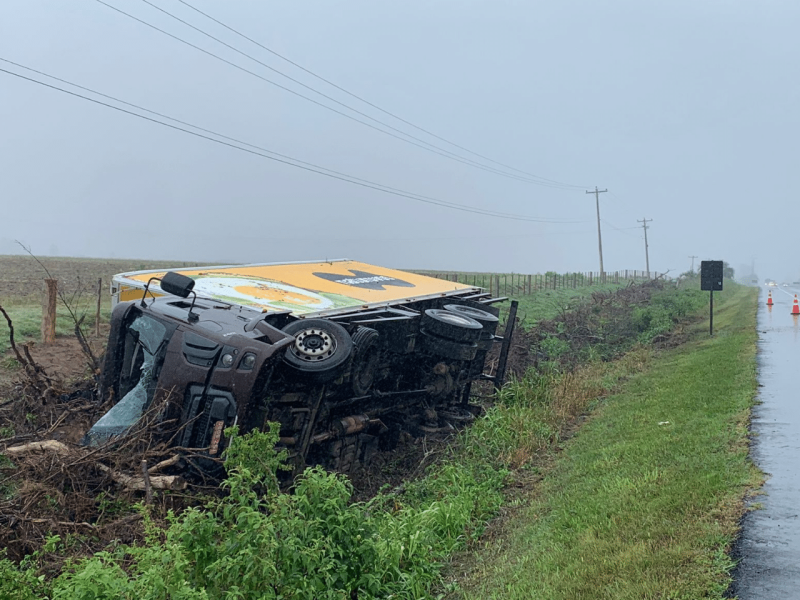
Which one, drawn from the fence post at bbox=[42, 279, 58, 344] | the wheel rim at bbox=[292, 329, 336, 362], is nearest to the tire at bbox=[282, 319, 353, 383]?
the wheel rim at bbox=[292, 329, 336, 362]

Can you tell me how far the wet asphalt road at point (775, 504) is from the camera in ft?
15.6

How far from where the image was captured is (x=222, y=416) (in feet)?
23.9

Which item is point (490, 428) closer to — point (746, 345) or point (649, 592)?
point (649, 592)

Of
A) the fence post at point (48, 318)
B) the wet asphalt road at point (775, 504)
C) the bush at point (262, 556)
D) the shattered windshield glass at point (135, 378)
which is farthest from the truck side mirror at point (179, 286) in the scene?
the fence post at point (48, 318)

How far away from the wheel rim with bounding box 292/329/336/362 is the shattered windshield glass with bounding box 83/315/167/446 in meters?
1.45

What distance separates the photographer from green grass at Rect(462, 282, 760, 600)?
16.5ft

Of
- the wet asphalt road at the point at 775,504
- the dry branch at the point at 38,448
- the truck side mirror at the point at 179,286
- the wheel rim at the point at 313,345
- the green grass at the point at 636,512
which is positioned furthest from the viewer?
the truck side mirror at the point at 179,286

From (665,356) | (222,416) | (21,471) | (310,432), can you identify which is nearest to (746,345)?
(665,356)

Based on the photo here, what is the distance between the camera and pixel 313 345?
8.42 meters

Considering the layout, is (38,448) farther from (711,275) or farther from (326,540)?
(711,275)

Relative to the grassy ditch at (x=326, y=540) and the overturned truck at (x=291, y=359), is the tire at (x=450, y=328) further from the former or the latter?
the grassy ditch at (x=326, y=540)

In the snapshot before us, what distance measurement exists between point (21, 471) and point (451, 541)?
12.5ft

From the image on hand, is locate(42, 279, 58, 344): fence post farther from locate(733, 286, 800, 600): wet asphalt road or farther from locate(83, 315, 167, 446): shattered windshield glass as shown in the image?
locate(733, 286, 800, 600): wet asphalt road

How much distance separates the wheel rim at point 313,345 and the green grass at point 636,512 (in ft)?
8.97
